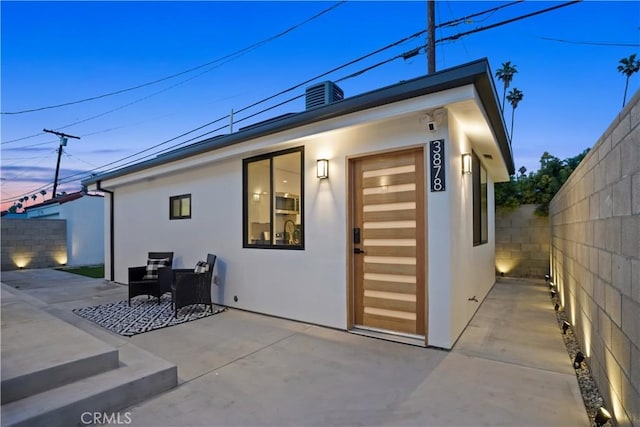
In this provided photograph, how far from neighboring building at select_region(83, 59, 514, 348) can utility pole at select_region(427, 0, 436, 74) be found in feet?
9.48

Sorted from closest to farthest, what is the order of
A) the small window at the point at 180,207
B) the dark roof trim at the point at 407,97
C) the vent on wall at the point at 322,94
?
the dark roof trim at the point at 407,97, the vent on wall at the point at 322,94, the small window at the point at 180,207

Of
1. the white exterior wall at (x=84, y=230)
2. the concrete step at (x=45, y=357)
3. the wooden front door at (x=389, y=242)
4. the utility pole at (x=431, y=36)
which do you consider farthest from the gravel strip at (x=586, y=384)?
the white exterior wall at (x=84, y=230)

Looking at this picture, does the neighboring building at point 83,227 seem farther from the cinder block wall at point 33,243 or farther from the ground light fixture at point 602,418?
the ground light fixture at point 602,418

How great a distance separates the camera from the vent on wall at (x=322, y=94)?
5680 mm

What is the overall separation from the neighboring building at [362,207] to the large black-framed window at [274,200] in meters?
0.02

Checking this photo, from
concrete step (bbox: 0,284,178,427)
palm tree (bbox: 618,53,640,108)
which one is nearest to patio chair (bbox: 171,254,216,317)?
concrete step (bbox: 0,284,178,427)

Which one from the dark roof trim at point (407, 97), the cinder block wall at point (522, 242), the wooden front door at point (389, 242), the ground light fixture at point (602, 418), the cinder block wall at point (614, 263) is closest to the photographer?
the cinder block wall at point (614, 263)

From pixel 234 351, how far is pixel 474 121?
370 cm

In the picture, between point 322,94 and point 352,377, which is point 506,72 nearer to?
point 322,94

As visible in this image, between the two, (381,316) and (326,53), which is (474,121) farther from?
(326,53)

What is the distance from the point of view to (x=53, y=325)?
3414mm

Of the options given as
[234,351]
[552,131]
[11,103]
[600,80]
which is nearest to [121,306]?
[234,351]

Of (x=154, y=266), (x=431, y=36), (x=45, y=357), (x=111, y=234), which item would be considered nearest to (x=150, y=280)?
(x=154, y=266)

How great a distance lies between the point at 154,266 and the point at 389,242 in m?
4.32
